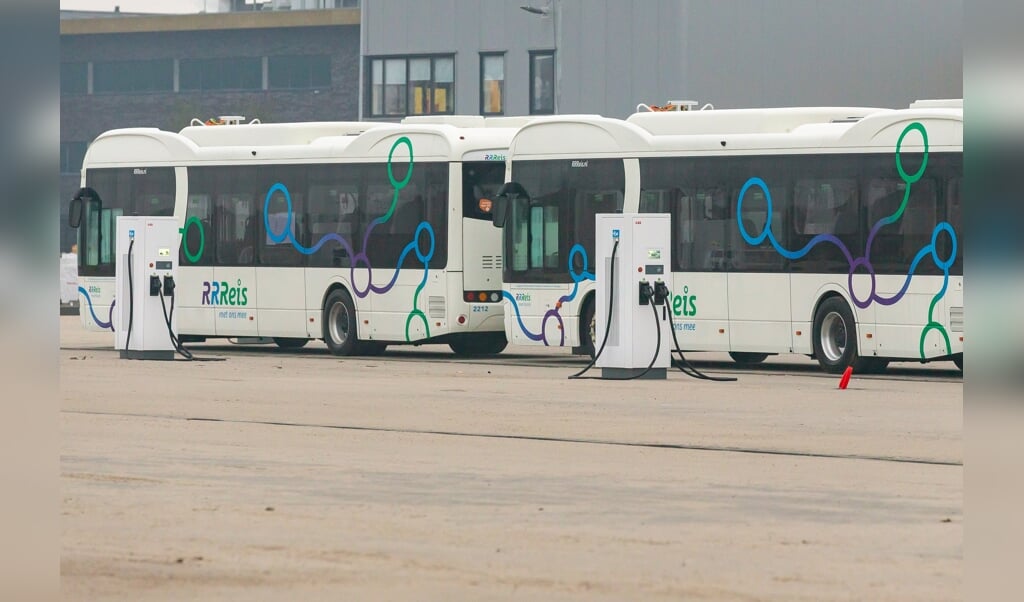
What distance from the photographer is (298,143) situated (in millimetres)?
31594

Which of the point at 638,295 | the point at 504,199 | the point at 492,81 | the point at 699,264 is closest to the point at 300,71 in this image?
the point at 492,81

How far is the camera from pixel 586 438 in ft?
53.8

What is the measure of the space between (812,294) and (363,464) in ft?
39.9

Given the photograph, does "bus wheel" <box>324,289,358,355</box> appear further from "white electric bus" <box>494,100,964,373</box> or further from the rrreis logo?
"white electric bus" <box>494,100,964,373</box>

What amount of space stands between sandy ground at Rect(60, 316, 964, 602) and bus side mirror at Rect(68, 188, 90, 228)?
10.7m

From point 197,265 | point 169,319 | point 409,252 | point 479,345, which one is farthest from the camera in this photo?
point 197,265

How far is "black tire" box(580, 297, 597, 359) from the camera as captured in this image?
2750 centimetres

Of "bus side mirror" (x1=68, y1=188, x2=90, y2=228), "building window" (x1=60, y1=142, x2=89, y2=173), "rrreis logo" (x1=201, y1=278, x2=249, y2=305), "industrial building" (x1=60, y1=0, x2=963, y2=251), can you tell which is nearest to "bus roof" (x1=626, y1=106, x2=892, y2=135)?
"industrial building" (x1=60, y1=0, x2=963, y2=251)

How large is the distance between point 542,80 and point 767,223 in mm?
36011

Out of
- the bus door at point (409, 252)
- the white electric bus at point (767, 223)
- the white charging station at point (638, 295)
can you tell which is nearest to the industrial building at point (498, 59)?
the white electric bus at point (767, 223)

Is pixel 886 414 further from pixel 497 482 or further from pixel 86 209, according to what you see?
pixel 86 209

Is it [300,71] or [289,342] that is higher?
[300,71]

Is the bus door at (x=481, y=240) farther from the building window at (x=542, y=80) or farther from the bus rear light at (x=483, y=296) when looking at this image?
the building window at (x=542, y=80)

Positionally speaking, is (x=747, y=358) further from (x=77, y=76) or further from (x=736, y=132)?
A: (x=77, y=76)
